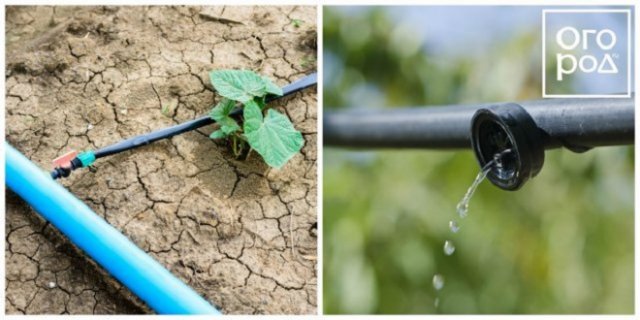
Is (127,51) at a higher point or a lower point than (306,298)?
higher

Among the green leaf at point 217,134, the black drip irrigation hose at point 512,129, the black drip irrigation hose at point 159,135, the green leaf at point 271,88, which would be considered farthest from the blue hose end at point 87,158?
the black drip irrigation hose at point 512,129

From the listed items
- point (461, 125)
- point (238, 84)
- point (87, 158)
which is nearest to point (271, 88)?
point (238, 84)

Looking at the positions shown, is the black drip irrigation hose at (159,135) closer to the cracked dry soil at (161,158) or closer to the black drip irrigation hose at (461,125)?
the cracked dry soil at (161,158)

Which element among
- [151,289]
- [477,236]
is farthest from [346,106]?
[151,289]

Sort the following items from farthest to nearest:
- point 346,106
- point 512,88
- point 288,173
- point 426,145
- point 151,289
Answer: point 346,106
point 512,88
point 288,173
point 151,289
point 426,145

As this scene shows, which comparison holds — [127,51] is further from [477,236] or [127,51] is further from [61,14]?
[477,236]

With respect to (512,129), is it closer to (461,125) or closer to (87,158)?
(461,125)
